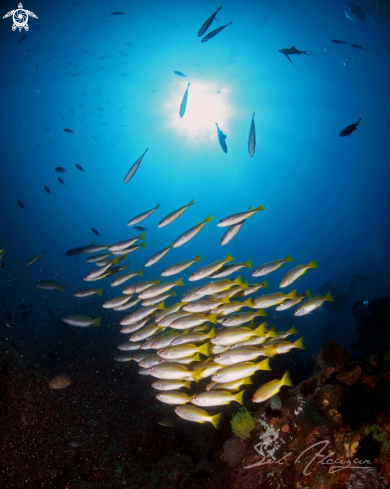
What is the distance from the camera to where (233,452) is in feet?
16.4

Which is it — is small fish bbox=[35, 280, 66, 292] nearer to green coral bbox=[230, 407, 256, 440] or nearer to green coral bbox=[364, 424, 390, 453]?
green coral bbox=[230, 407, 256, 440]

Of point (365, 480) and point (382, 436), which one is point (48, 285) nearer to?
point (365, 480)

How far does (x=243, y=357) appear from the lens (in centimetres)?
380

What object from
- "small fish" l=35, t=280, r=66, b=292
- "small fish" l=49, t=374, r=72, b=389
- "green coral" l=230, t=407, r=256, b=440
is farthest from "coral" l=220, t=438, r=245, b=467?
"small fish" l=35, t=280, r=66, b=292

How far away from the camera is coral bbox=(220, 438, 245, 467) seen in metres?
4.89

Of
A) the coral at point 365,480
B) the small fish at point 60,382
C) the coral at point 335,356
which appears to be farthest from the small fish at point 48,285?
the coral at point 365,480

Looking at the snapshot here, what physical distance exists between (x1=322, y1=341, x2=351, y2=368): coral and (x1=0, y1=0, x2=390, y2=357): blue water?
16166 mm

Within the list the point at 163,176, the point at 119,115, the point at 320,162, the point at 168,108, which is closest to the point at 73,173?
the point at 163,176

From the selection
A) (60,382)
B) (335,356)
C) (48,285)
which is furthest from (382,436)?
(48,285)

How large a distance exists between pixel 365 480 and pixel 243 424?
2340 mm

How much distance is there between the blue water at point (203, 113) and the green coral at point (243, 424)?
48.2 feet

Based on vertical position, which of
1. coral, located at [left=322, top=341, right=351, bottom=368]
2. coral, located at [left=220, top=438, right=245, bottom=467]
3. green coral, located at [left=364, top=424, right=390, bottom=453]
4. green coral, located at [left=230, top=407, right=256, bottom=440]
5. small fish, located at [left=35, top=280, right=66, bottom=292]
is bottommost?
coral, located at [left=220, top=438, right=245, bottom=467]

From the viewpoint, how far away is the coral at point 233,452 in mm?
4891

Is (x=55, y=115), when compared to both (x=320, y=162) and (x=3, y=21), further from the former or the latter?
(x=320, y=162)
